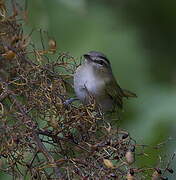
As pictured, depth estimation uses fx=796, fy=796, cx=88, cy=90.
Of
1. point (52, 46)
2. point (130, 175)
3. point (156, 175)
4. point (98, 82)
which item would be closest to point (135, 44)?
point (98, 82)

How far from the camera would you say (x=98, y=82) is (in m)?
3.44

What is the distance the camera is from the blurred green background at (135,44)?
3736 mm

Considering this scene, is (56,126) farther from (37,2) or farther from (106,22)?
(106,22)

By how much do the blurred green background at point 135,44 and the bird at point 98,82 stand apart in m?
0.22

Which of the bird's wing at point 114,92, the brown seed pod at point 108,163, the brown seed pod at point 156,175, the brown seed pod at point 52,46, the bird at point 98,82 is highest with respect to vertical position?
the brown seed pod at point 52,46

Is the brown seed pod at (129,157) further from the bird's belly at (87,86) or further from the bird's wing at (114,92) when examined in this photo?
the bird's wing at (114,92)

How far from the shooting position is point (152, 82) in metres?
5.20

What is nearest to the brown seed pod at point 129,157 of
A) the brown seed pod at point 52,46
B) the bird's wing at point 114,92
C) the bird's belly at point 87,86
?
the brown seed pod at point 52,46

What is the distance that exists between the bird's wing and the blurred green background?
0.81 ft

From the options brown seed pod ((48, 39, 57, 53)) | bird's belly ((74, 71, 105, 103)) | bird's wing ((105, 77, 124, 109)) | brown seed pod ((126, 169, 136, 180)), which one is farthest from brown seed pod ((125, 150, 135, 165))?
bird's wing ((105, 77, 124, 109))

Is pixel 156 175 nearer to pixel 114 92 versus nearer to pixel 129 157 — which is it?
pixel 129 157

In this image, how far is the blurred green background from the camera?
3.74m

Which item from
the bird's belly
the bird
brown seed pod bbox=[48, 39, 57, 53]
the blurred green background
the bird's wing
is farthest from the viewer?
the blurred green background

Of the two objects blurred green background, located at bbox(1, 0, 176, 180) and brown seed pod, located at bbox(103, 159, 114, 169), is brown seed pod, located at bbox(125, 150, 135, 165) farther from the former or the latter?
blurred green background, located at bbox(1, 0, 176, 180)
